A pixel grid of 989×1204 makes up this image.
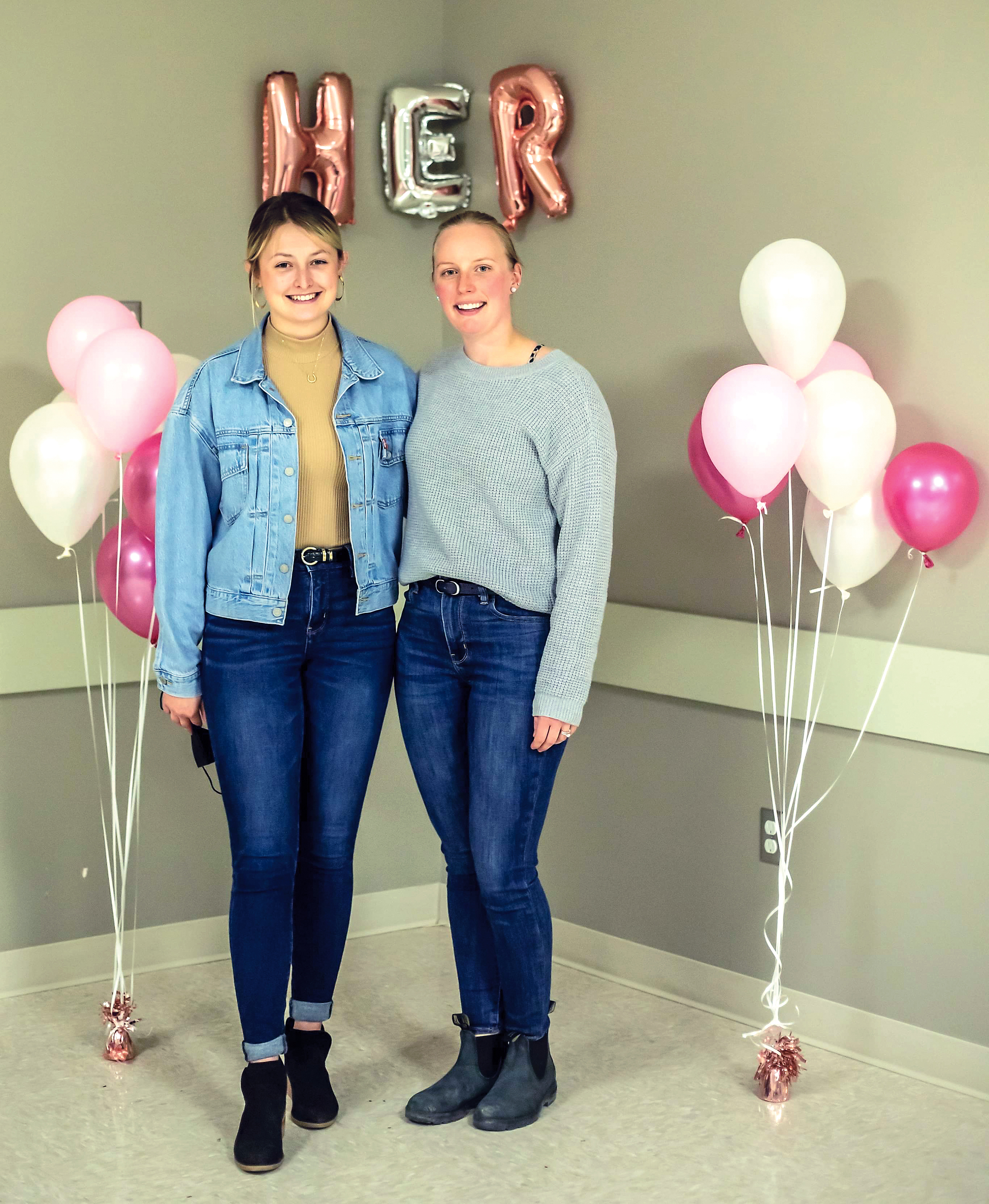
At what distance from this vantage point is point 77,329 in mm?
2381

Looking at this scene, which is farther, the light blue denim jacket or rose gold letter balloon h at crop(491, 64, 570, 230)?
rose gold letter balloon h at crop(491, 64, 570, 230)

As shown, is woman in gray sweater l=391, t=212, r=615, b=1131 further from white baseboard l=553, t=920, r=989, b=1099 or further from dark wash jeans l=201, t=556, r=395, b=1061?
white baseboard l=553, t=920, r=989, b=1099

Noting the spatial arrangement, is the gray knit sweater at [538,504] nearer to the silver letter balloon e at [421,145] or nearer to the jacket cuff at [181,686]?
the jacket cuff at [181,686]

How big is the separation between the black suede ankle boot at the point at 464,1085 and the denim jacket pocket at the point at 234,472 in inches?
39.7

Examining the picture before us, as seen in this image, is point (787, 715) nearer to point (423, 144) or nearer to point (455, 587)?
point (455, 587)

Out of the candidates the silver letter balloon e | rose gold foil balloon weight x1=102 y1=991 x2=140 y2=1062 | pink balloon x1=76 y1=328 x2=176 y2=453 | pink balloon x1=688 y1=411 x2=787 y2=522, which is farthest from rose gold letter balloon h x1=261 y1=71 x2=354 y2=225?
rose gold foil balloon weight x1=102 y1=991 x2=140 y2=1062

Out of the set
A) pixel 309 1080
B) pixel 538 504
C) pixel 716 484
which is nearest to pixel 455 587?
pixel 538 504

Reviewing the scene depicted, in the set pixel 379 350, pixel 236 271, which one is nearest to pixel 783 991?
pixel 379 350

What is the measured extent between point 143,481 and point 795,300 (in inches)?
47.0

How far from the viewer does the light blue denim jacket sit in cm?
204

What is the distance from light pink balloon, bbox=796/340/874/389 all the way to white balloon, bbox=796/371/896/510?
87mm

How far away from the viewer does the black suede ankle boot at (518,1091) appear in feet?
7.23

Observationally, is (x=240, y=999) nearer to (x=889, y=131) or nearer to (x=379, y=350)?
(x=379, y=350)

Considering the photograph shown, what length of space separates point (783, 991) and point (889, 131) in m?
1.71
